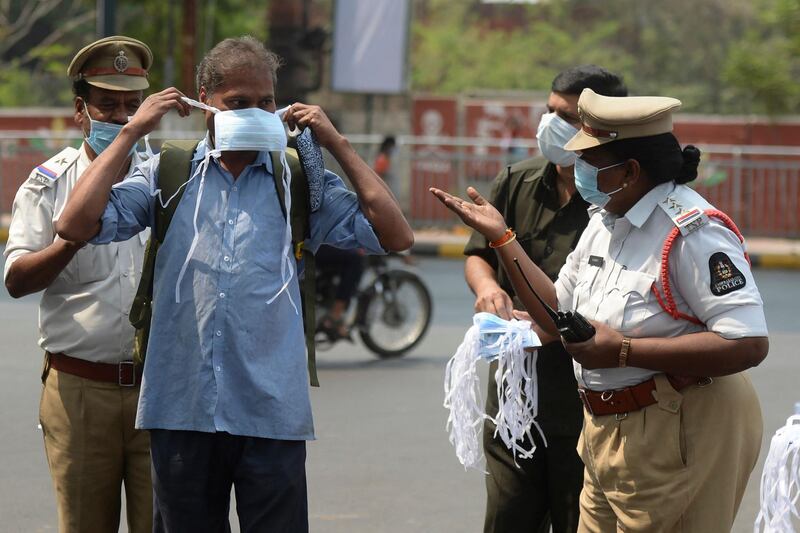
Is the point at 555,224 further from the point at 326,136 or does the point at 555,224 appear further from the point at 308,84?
the point at 308,84

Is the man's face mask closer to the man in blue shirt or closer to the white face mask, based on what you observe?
the man in blue shirt

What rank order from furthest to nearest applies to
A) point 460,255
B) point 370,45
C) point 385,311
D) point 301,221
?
1. point 370,45
2. point 460,255
3. point 385,311
4. point 301,221

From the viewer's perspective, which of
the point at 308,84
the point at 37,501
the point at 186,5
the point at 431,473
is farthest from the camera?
the point at 308,84

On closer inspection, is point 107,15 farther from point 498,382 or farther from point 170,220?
point 170,220

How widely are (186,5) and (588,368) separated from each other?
19.2m

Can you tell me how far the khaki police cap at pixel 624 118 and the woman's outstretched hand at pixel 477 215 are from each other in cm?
37

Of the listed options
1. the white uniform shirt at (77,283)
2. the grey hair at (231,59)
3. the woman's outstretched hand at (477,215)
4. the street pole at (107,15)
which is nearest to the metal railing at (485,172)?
the street pole at (107,15)

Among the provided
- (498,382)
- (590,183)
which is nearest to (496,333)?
(498,382)

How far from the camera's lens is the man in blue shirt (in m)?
3.50

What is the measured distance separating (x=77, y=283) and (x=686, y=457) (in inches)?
76.2

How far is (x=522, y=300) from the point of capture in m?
4.00

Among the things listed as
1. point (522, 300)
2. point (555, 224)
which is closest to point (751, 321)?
point (522, 300)

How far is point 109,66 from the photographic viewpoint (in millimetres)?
4195

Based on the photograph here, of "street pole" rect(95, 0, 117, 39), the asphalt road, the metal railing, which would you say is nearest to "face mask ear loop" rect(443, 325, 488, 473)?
the asphalt road
